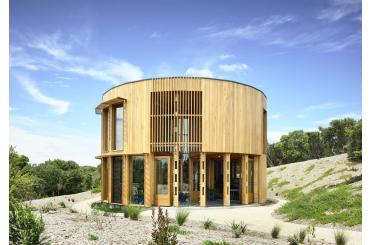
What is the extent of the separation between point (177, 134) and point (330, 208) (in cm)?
672

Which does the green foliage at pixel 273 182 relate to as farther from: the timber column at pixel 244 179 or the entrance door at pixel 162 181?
the entrance door at pixel 162 181

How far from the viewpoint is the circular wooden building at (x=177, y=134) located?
15.9 metres

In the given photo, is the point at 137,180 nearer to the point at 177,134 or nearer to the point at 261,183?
the point at 177,134

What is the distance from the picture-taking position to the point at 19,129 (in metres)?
15.0

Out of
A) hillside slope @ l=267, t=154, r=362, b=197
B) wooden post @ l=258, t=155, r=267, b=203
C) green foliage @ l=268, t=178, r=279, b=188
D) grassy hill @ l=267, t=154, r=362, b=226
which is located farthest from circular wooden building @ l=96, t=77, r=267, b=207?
green foliage @ l=268, t=178, r=279, b=188

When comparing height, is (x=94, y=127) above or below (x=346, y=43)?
below

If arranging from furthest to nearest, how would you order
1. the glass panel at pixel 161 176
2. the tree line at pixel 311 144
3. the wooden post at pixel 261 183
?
the tree line at pixel 311 144 < the wooden post at pixel 261 183 < the glass panel at pixel 161 176

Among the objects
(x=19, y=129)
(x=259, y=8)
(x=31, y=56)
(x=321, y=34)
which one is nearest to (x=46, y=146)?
(x=19, y=129)

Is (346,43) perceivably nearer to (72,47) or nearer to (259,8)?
(259,8)

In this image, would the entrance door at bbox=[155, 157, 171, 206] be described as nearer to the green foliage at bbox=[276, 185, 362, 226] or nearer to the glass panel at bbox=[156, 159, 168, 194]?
the glass panel at bbox=[156, 159, 168, 194]

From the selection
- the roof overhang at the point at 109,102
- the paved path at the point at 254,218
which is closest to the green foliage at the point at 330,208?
the paved path at the point at 254,218

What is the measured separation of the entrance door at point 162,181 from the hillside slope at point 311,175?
10479mm
